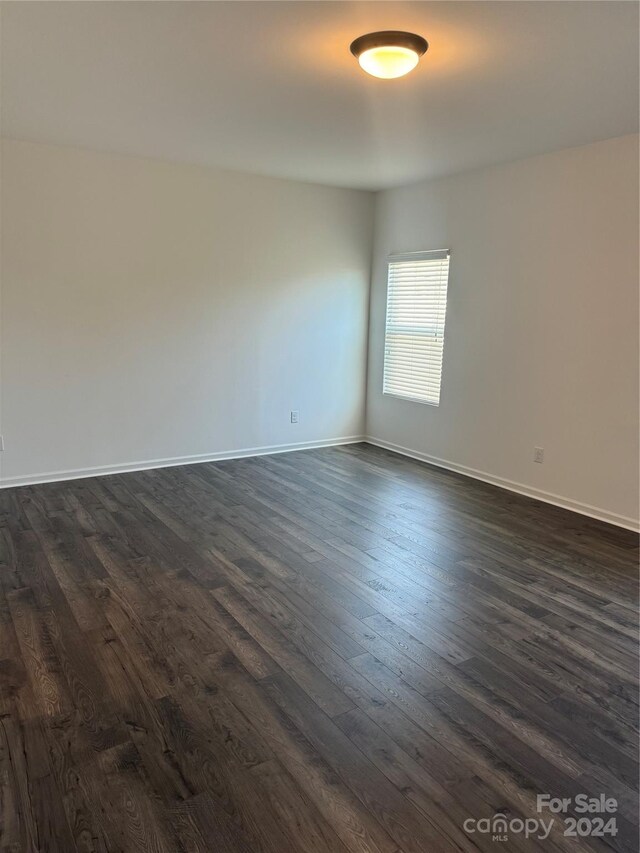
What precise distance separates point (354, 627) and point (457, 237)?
3.63 meters

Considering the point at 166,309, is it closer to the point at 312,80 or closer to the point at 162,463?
the point at 162,463

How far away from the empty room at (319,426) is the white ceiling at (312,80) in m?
0.02

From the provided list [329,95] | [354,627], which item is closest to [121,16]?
[329,95]

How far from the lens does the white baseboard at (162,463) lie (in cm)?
458

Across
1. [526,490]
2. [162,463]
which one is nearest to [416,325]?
[526,490]

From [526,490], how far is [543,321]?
1.33 m

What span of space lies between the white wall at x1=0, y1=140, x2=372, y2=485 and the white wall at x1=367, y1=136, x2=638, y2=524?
3.29 ft

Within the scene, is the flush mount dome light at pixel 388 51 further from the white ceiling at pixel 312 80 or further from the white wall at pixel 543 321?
the white wall at pixel 543 321

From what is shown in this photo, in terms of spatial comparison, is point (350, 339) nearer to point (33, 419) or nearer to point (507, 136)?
point (507, 136)

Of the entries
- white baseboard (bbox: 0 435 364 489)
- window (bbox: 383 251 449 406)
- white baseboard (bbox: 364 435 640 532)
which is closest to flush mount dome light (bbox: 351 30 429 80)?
window (bbox: 383 251 449 406)

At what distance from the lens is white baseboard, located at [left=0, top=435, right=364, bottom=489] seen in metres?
4.58

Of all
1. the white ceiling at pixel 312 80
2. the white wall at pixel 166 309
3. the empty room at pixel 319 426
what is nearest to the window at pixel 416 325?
the empty room at pixel 319 426

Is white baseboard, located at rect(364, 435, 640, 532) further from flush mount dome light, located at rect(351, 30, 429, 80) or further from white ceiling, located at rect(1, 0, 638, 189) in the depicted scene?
flush mount dome light, located at rect(351, 30, 429, 80)

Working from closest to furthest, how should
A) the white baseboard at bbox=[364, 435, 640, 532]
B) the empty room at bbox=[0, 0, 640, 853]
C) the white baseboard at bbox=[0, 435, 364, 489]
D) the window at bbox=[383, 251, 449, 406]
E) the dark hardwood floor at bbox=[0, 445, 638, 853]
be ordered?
the dark hardwood floor at bbox=[0, 445, 638, 853], the empty room at bbox=[0, 0, 640, 853], the white baseboard at bbox=[364, 435, 640, 532], the white baseboard at bbox=[0, 435, 364, 489], the window at bbox=[383, 251, 449, 406]
